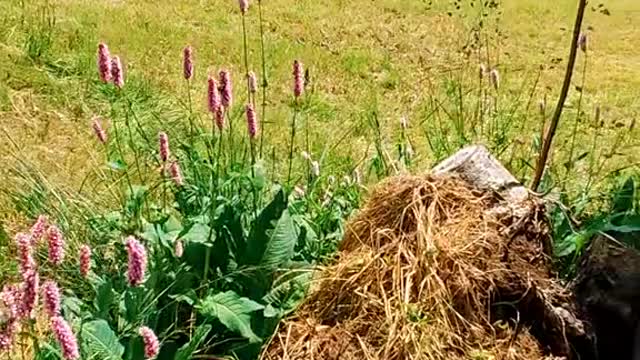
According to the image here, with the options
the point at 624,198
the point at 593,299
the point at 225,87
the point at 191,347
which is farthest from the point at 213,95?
the point at 624,198

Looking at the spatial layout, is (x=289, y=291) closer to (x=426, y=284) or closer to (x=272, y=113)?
(x=426, y=284)

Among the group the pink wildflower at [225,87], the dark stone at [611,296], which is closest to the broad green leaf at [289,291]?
the pink wildflower at [225,87]

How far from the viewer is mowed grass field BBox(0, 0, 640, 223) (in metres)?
5.64

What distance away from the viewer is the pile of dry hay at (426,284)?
3189mm

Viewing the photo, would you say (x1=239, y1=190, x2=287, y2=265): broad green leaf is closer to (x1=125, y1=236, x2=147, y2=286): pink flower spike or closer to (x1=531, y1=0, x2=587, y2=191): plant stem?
(x1=125, y1=236, x2=147, y2=286): pink flower spike

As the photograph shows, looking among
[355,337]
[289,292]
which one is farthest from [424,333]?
[289,292]

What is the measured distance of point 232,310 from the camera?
3.13 m

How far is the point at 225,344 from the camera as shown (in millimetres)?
3199

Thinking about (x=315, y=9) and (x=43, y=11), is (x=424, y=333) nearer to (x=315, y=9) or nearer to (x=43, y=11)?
(x=43, y=11)

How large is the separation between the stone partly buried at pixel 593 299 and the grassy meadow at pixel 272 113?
39 cm

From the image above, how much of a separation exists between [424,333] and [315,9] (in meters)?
7.12

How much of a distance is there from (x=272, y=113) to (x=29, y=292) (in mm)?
4394

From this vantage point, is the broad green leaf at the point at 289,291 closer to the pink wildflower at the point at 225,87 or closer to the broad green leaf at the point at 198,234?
the broad green leaf at the point at 198,234

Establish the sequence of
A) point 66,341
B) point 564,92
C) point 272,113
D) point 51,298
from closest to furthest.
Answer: point 66,341, point 51,298, point 564,92, point 272,113
